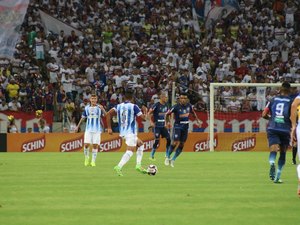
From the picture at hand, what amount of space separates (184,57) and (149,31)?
314 cm

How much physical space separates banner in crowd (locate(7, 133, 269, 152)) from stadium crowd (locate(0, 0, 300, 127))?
1050 millimetres

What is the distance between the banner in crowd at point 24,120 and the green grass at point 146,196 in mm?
11926

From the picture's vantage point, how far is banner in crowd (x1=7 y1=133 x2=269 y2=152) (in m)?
37.0

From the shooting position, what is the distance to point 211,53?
42406 millimetres

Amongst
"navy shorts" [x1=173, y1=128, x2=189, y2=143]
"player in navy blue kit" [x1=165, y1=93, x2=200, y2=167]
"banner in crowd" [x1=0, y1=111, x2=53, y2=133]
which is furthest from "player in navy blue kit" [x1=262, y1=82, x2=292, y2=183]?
"banner in crowd" [x1=0, y1=111, x2=53, y2=133]

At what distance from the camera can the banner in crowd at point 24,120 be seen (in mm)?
36513

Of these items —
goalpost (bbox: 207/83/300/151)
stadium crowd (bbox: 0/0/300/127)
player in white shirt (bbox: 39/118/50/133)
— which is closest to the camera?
player in white shirt (bbox: 39/118/50/133)

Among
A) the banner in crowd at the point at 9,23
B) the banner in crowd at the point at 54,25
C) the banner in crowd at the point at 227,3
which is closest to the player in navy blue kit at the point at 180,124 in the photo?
the banner in crowd at the point at 9,23

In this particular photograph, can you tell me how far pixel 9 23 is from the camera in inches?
1209

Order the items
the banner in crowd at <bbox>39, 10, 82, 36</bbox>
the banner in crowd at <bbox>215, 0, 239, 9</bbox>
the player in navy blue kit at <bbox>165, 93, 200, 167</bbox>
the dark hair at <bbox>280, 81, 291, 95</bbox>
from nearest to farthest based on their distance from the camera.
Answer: the dark hair at <bbox>280, 81, 291, 95</bbox> → the player in navy blue kit at <bbox>165, 93, 200, 167</bbox> → the banner in crowd at <bbox>39, 10, 82, 36</bbox> → the banner in crowd at <bbox>215, 0, 239, 9</bbox>

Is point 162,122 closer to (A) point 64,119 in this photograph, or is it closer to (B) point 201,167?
(B) point 201,167

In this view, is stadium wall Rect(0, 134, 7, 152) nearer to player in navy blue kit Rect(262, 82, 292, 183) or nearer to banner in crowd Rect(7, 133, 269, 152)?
banner in crowd Rect(7, 133, 269, 152)

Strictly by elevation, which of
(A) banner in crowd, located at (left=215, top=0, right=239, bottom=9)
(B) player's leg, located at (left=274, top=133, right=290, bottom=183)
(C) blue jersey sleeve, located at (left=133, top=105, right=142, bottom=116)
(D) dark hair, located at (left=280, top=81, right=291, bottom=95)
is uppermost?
(A) banner in crowd, located at (left=215, top=0, right=239, bottom=9)

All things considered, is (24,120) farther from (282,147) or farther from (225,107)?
(282,147)
